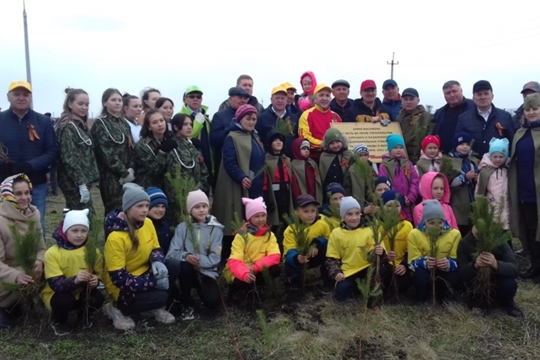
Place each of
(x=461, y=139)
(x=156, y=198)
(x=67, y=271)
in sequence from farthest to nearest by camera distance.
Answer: (x=461, y=139)
(x=156, y=198)
(x=67, y=271)

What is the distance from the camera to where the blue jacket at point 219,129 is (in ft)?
21.8

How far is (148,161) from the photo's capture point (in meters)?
6.01

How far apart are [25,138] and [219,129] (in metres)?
2.34

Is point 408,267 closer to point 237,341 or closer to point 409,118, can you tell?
point 237,341

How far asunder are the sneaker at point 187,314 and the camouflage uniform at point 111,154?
162cm

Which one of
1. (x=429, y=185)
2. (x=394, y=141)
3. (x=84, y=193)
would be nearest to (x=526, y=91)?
(x=394, y=141)

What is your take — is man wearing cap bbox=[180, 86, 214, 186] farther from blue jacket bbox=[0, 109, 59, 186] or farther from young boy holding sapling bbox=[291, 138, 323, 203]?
blue jacket bbox=[0, 109, 59, 186]

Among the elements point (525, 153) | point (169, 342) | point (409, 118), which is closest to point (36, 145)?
point (169, 342)

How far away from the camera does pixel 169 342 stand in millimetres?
4469

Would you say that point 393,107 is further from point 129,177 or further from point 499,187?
point 129,177

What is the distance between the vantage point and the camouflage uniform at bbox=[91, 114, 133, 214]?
230 inches

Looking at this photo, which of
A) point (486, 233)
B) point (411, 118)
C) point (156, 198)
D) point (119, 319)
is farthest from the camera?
point (411, 118)

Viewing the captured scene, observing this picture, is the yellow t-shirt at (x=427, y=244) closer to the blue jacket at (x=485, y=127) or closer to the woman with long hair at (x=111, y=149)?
the blue jacket at (x=485, y=127)

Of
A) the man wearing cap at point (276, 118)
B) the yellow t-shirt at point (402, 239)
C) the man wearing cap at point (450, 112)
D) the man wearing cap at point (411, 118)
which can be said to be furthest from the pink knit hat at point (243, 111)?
the man wearing cap at point (450, 112)
